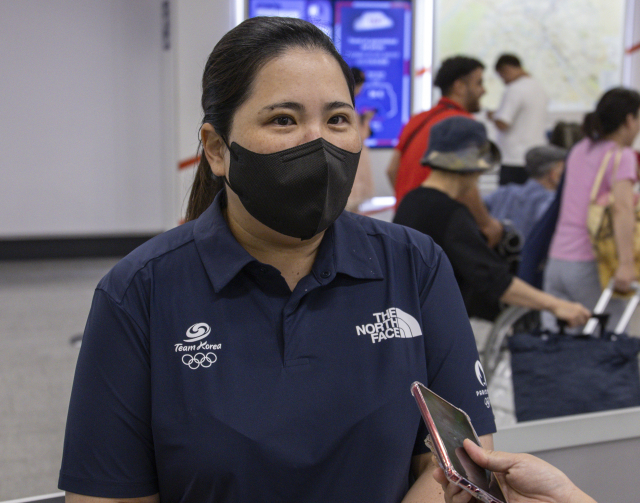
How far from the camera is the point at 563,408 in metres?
2.39

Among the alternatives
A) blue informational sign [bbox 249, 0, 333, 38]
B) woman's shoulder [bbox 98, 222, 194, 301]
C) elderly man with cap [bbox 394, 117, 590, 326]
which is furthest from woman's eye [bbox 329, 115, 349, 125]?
blue informational sign [bbox 249, 0, 333, 38]

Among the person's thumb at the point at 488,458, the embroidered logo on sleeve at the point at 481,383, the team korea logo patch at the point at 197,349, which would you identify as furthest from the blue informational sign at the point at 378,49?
the person's thumb at the point at 488,458

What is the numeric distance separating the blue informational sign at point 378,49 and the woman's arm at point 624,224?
134 inches

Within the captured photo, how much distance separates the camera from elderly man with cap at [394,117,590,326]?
253 centimetres

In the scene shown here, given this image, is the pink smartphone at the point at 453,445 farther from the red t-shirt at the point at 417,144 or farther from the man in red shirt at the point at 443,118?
the red t-shirt at the point at 417,144

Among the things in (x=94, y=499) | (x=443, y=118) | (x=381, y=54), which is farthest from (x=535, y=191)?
(x=94, y=499)

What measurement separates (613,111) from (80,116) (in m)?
5.65

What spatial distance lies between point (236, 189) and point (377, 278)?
0.30 meters

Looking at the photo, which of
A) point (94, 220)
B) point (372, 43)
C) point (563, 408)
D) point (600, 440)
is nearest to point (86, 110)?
point (94, 220)

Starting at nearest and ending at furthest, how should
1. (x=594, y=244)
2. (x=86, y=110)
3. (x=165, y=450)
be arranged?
(x=165, y=450)
(x=594, y=244)
(x=86, y=110)

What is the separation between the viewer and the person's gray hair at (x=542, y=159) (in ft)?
14.9

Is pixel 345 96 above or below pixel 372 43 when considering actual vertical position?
below

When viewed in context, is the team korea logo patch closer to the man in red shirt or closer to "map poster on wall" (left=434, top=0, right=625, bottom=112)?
the man in red shirt

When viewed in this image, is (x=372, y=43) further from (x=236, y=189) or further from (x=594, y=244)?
(x=236, y=189)
